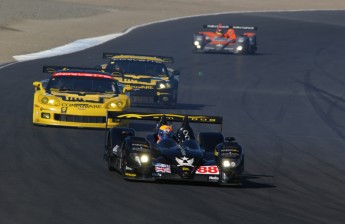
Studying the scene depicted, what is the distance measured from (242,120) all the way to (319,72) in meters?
14.9

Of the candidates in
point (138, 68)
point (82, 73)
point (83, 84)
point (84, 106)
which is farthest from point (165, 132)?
point (138, 68)

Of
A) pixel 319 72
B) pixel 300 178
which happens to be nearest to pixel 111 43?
pixel 319 72

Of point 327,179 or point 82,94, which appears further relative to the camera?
point 82,94

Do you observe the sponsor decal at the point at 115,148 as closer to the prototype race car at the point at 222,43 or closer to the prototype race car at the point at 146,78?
the prototype race car at the point at 146,78

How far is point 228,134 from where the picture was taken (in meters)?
22.9

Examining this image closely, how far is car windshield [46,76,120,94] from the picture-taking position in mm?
23156

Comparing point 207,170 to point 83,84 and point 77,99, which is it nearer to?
point 77,99

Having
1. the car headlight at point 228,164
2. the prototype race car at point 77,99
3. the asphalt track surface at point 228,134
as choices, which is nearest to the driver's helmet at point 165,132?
the asphalt track surface at point 228,134

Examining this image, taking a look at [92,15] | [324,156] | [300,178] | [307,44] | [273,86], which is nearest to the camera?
[300,178]

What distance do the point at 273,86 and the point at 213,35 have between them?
12.0m

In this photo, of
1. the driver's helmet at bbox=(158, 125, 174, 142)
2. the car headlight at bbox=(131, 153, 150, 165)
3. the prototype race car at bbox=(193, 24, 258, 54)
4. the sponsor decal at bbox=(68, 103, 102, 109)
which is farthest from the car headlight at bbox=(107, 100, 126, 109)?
the prototype race car at bbox=(193, 24, 258, 54)

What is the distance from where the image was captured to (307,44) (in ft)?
169

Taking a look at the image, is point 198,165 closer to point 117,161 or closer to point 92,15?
point 117,161

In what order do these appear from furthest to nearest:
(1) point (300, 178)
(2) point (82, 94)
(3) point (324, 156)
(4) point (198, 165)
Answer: (2) point (82, 94), (3) point (324, 156), (1) point (300, 178), (4) point (198, 165)
